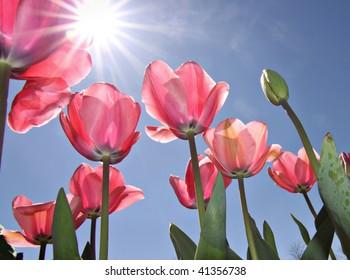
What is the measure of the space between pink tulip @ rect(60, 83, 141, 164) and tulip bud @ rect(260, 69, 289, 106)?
23cm

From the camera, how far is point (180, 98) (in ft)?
2.03

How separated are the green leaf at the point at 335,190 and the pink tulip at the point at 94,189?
1.07 feet

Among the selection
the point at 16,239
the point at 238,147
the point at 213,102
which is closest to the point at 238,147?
the point at 238,147

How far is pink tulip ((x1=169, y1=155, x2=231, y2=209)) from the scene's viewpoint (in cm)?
77

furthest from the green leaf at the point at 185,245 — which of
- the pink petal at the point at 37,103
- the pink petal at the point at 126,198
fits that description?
the pink petal at the point at 37,103

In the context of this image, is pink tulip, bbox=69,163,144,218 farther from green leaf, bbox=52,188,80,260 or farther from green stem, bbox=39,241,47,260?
green leaf, bbox=52,188,80,260

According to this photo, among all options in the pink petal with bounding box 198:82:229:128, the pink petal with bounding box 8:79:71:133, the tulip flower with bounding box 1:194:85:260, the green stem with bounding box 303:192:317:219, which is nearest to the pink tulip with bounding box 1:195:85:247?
the tulip flower with bounding box 1:194:85:260

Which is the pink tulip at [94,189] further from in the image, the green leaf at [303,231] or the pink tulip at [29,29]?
the green leaf at [303,231]

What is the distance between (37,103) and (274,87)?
37 centimetres

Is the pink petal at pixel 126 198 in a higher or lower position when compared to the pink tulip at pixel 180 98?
lower

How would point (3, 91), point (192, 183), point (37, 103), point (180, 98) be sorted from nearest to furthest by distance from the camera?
point (3, 91), point (37, 103), point (180, 98), point (192, 183)

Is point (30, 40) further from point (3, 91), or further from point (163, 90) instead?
point (163, 90)

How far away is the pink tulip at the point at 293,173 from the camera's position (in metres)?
0.92
